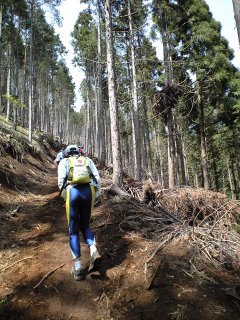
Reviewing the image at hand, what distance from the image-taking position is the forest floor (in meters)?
3.56

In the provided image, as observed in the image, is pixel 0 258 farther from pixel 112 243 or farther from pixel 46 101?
pixel 46 101

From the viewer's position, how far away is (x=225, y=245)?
4879 mm

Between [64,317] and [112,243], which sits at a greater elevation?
[112,243]

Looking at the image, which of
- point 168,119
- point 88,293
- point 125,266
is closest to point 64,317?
point 88,293

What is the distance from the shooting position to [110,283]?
4.20 m

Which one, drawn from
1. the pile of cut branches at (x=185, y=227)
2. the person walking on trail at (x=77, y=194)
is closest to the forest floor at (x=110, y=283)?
the pile of cut branches at (x=185, y=227)

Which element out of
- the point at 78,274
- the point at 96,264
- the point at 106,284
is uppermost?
the point at 96,264

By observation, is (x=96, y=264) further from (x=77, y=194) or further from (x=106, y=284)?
(x=77, y=194)

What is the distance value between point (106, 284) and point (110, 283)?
0.06m

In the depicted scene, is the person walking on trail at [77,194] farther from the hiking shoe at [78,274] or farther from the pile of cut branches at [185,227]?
the pile of cut branches at [185,227]

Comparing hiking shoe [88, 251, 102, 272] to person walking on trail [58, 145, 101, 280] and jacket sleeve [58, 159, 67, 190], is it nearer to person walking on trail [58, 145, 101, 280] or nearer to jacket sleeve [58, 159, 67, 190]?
person walking on trail [58, 145, 101, 280]

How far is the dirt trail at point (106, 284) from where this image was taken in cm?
355

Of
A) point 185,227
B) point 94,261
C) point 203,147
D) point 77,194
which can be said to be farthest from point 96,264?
point 203,147

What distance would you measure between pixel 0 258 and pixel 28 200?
11.8ft
